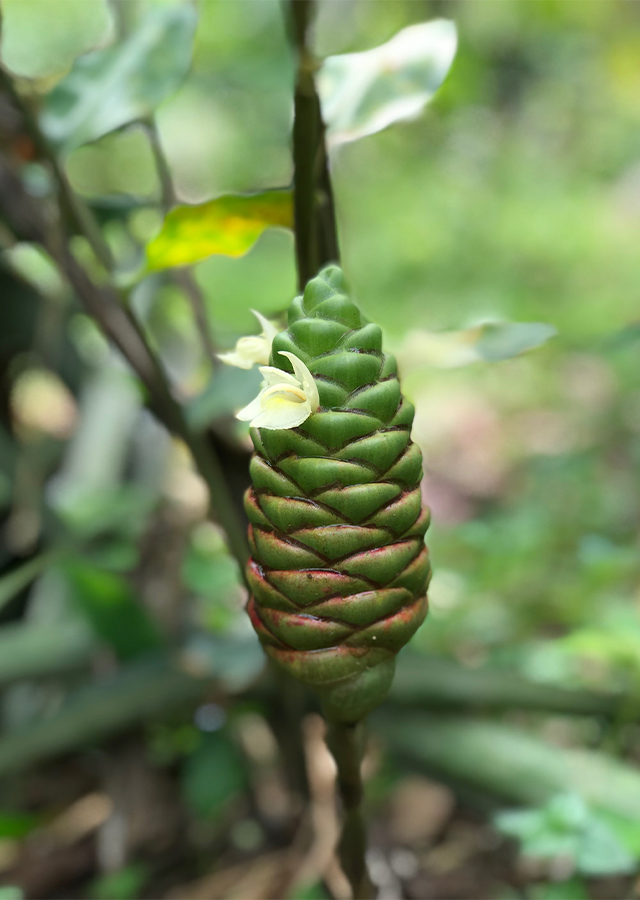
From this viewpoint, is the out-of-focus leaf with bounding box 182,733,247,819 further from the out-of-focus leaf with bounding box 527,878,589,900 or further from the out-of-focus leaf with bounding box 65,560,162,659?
the out-of-focus leaf with bounding box 527,878,589,900

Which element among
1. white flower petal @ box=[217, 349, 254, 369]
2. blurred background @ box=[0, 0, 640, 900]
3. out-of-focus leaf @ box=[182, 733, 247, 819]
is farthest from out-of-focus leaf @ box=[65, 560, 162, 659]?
white flower petal @ box=[217, 349, 254, 369]

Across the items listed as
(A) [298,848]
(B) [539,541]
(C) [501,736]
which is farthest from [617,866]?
(B) [539,541]

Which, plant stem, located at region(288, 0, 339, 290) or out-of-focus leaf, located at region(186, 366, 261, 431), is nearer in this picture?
plant stem, located at region(288, 0, 339, 290)

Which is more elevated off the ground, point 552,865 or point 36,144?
point 36,144

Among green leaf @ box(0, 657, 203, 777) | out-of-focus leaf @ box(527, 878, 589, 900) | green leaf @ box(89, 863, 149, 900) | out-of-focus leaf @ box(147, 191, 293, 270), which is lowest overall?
green leaf @ box(89, 863, 149, 900)

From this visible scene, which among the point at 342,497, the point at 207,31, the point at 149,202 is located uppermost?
Result: the point at 207,31

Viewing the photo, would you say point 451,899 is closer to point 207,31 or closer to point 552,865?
point 552,865

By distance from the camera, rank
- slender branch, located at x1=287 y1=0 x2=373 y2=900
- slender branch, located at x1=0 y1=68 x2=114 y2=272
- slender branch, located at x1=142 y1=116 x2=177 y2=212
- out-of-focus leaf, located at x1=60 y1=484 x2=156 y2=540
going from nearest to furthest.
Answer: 1. slender branch, located at x1=287 y1=0 x2=373 y2=900
2. slender branch, located at x1=0 y1=68 x2=114 y2=272
3. slender branch, located at x1=142 y1=116 x2=177 y2=212
4. out-of-focus leaf, located at x1=60 y1=484 x2=156 y2=540

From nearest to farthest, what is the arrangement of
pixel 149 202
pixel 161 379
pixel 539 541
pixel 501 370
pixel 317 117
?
pixel 317 117, pixel 161 379, pixel 149 202, pixel 539 541, pixel 501 370
